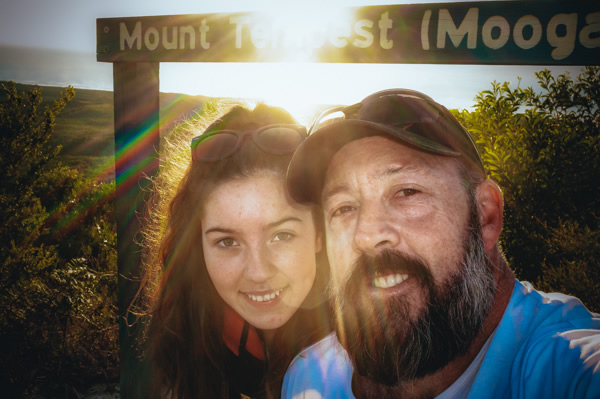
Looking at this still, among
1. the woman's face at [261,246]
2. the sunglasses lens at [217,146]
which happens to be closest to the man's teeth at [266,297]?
the woman's face at [261,246]

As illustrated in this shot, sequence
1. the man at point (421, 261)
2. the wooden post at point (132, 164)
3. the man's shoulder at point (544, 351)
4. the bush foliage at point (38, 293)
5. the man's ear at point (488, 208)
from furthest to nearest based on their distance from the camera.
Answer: the bush foliage at point (38, 293) < the wooden post at point (132, 164) < the man's ear at point (488, 208) < the man at point (421, 261) < the man's shoulder at point (544, 351)

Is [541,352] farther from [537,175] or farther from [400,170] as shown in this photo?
[537,175]

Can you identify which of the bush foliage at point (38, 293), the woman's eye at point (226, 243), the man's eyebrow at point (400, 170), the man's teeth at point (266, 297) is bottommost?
the bush foliage at point (38, 293)

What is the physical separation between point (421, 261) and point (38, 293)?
6.32 meters

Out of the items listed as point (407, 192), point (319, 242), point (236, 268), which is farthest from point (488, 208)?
point (236, 268)

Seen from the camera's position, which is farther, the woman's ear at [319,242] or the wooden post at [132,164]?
the wooden post at [132,164]

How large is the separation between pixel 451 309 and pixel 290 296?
841 millimetres


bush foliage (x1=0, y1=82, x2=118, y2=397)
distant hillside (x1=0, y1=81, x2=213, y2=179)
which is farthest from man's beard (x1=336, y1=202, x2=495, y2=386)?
distant hillside (x1=0, y1=81, x2=213, y2=179)

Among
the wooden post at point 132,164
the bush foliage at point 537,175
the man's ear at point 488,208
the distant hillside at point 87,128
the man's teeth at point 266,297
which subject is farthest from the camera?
the distant hillside at point 87,128

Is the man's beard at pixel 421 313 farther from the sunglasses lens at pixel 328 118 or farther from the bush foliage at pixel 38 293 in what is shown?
the bush foliage at pixel 38 293

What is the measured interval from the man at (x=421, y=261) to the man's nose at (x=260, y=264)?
1.48 feet

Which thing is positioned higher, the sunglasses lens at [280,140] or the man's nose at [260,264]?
the sunglasses lens at [280,140]

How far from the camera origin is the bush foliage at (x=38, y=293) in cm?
530

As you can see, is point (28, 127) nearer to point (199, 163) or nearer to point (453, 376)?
point (199, 163)
